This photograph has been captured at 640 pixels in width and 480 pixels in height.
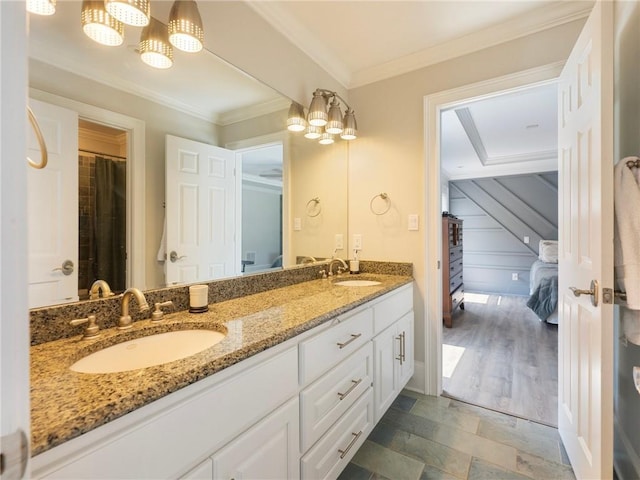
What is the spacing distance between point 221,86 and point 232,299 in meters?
1.08

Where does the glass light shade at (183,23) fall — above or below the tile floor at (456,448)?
above

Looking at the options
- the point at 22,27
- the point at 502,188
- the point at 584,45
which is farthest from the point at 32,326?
the point at 502,188

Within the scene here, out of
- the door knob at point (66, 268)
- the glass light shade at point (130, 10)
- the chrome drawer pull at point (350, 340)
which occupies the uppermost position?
the glass light shade at point (130, 10)

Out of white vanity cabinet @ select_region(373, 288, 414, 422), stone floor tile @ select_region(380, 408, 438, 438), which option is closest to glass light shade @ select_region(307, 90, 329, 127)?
white vanity cabinet @ select_region(373, 288, 414, 422)

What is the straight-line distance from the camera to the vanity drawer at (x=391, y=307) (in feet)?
5.48

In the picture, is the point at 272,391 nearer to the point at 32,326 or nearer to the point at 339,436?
the point at 339,436

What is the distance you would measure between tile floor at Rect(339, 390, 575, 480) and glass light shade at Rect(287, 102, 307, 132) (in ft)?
6.48

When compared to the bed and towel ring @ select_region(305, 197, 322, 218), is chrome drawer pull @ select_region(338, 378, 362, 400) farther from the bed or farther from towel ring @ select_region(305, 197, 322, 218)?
the bed

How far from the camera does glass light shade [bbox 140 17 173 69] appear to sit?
1.18 metres

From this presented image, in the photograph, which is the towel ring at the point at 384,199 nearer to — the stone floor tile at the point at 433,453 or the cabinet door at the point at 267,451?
the stone floor tile at the point at 433,453

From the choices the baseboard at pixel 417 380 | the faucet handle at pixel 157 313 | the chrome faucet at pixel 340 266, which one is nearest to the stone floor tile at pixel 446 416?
the baseboard at pixel 417 380

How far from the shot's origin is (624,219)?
111cm

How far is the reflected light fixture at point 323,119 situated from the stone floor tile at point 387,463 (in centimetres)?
199

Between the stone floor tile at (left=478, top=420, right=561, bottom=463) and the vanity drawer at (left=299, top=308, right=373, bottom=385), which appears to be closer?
the vanity drawer at (left=299, top=308, right=373, bottom=385)
